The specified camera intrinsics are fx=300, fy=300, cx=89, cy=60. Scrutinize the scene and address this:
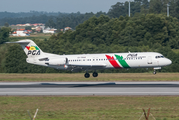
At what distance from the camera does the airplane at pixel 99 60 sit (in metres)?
42.3

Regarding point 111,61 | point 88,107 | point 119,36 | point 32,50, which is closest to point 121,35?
point 119,36

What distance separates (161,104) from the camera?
77.2ft

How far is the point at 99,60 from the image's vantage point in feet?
144

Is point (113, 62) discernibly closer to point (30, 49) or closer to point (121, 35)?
point (30, 49)

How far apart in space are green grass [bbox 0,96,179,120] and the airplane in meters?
15.8

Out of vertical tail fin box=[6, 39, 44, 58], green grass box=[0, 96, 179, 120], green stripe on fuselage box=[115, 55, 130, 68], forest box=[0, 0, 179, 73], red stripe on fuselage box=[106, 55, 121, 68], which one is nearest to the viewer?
green grass box=[0, 96, 179, 120]

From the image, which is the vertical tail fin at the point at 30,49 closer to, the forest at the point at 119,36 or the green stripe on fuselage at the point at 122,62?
the green stripe on fuselage at the point at 122,62

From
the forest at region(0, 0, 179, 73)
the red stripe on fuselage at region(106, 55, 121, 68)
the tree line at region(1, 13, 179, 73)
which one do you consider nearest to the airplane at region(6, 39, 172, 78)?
the red stripe on fuselage at region(106, 55, 121, 68)

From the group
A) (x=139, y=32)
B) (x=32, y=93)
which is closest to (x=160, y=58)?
(x=32, y=93)

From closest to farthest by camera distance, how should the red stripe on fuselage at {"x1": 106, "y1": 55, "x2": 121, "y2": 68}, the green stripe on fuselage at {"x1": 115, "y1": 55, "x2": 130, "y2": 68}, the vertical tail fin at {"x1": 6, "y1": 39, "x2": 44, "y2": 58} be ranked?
1. the green stripe on fuselage at {"x1": 115, "y1": 55, "x2": 130, "y2": 68}
2. the red stripe on fuselage at {"x1": 106, "y1": 55, "x2": 121, "y2": 68}
3. the vertical tail fin at {"x1": 6, "y1": 39, "x2": 44, "y2": 58}

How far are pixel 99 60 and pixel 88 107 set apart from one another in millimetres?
21580

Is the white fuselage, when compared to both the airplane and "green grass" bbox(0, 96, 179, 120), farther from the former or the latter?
"green grass" bbox(0, 96, 179, 120)

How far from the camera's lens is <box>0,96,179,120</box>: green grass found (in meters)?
19.2

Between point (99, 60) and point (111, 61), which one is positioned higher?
point (99, 60)
